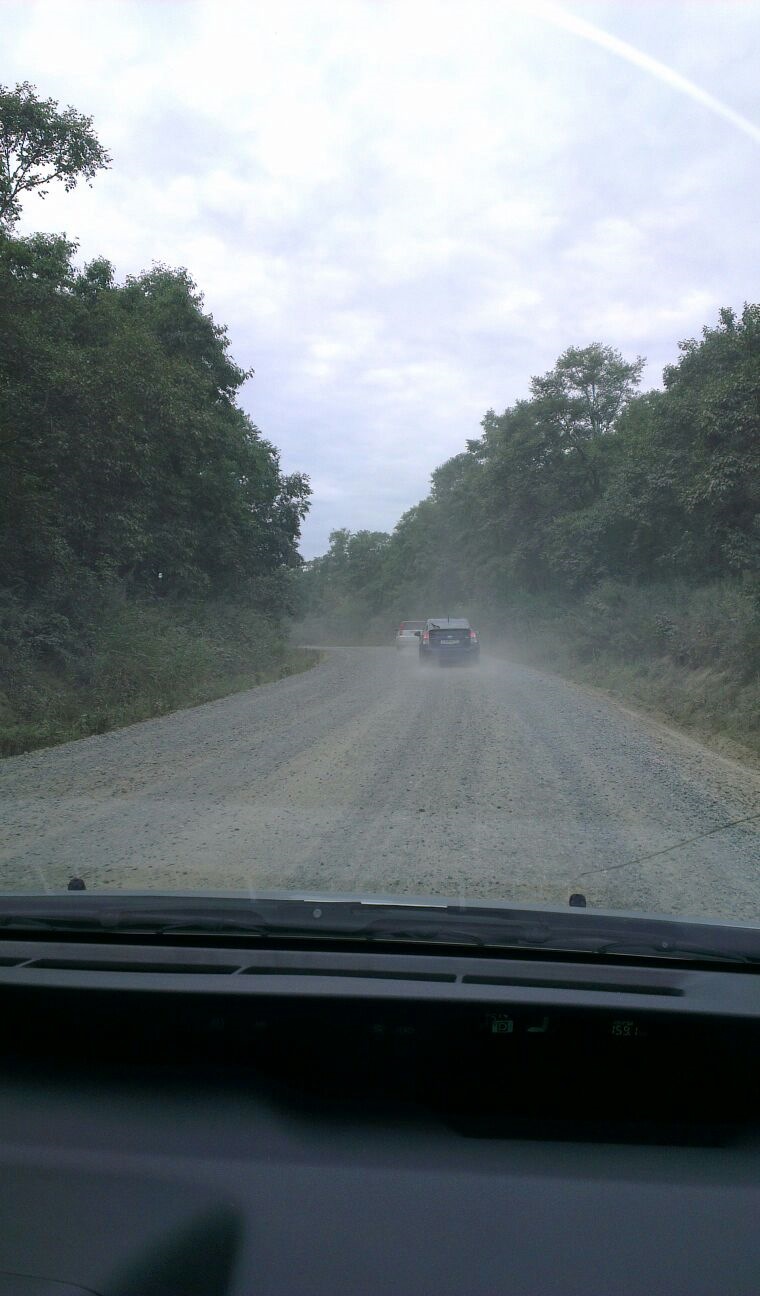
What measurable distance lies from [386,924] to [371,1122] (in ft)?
2.25

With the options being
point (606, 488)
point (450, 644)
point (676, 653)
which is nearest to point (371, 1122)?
point (676, 653)

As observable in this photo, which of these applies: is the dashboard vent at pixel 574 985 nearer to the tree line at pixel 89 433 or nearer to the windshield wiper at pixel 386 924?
the windshield wiper at pixel 386 924

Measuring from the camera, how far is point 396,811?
8.17 metres

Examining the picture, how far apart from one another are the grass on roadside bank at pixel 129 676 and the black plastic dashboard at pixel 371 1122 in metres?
9.94

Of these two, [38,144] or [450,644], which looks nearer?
[38,144]

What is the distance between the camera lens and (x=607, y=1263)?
2.11m

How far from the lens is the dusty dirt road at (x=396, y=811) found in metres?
6.17

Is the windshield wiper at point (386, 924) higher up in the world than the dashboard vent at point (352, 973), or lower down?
higher up

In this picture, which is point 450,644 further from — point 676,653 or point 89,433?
point 89,433

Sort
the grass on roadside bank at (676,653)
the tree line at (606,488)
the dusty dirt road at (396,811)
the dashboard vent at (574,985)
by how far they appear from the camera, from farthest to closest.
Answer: the tree line at (606,488), the grass on roadside bank at (676,653), the dusty dirt road at (396,811), the dashboard vent at (574,985)

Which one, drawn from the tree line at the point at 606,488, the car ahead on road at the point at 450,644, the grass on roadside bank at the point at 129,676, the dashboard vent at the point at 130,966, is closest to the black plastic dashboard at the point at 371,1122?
the dashboard vent at the point at 130,966

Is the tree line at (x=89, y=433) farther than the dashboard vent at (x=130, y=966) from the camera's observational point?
Yes

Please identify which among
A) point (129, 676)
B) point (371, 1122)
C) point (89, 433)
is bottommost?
point (371, 1122)

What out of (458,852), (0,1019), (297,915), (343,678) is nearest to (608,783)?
(458,852)
